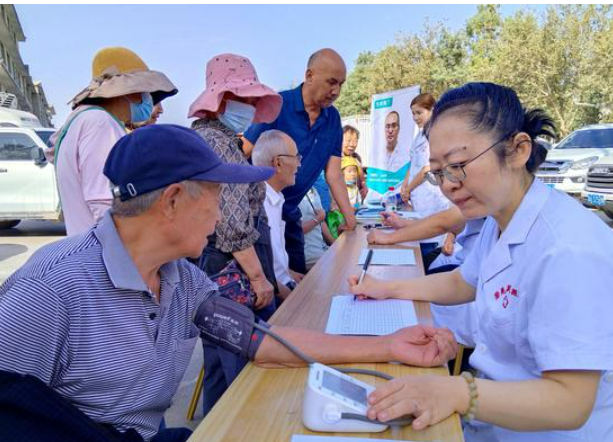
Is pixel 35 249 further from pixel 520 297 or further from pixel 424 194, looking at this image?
pixel 520 297

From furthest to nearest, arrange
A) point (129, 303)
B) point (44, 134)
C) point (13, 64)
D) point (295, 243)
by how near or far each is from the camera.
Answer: point (13, 64), point (44, 134), point (295, 243), point (129, 303)

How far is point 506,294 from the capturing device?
47.4 inches

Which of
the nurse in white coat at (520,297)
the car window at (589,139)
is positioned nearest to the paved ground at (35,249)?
the car window at (589,139)

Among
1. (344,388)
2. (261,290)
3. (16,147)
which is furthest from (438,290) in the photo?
(16,147)

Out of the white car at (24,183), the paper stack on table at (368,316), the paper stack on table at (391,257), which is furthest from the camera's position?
the white car at (24,183)

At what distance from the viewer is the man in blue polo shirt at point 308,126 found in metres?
2.95

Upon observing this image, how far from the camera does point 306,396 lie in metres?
0.98

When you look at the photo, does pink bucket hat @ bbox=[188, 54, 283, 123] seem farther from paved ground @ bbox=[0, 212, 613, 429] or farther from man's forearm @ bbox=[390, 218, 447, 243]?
paved ground @ bbox=[0, 212, 613, 429]

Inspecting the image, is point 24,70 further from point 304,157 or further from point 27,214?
point 304,157

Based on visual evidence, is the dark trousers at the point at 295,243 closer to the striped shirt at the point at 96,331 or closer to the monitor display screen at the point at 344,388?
the striped shirt at the point at 96,331

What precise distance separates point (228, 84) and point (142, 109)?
41 cm

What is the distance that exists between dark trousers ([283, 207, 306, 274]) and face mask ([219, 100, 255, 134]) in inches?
34.9

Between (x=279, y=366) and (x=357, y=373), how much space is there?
21cm

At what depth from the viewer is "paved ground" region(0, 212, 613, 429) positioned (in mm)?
2668
